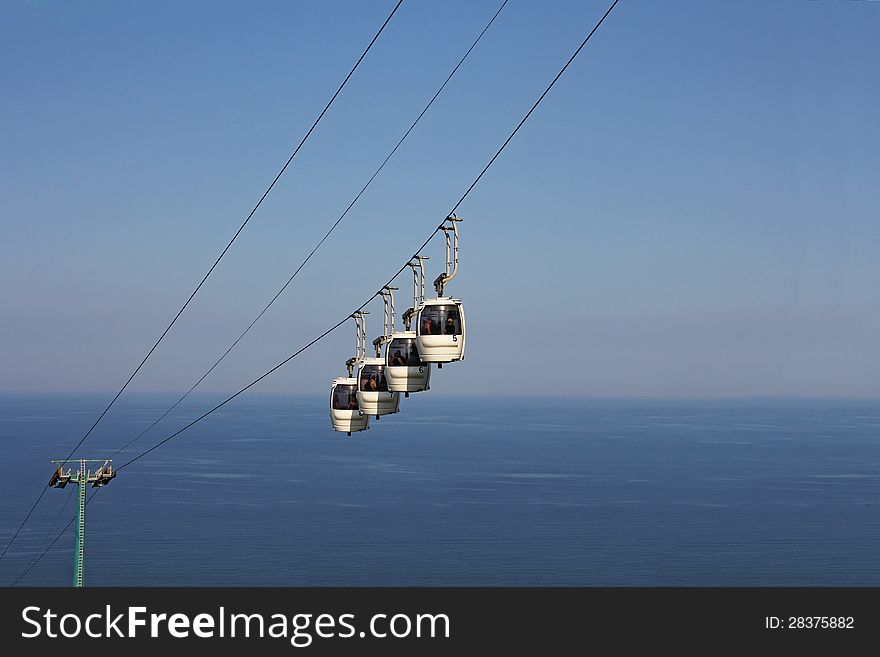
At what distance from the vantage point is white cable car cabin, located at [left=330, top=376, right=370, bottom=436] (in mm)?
30125

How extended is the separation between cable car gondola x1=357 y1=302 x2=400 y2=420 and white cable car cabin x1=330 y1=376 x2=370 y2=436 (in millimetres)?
1630

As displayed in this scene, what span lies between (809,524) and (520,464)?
226 ft

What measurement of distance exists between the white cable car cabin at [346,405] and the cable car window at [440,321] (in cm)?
735

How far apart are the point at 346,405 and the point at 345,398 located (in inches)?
7.7

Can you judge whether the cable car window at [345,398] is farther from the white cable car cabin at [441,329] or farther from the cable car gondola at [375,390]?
the white cable car cabin at [441,329]

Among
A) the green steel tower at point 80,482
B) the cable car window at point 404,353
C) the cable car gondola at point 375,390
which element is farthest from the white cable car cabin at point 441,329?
the green steel tower at point 80,482

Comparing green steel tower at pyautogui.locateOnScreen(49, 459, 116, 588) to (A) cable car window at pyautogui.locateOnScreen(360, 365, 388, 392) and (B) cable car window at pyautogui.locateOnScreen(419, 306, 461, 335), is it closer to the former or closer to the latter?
(A) cable car window at pyautogui.locateOnScreen(360, 365, 388, 392)

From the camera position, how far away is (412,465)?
191875mm

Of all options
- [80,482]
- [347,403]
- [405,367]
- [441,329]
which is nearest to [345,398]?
[347,403]

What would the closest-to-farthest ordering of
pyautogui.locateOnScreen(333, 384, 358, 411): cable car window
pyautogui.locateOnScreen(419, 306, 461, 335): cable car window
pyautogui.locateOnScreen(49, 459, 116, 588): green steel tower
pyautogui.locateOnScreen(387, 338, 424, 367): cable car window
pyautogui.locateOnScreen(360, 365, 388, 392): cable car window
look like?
pyautogui.locateOnScreen(419, 306, 461, 335): cable car window → pyautogui.locateOnScreen(387, 338, 424, 367): cable car window → pyautogui.locateOnScreen(360, 365, 388, 392): cable car window → pyautogui.locateOnScreen(333, 384, 358, 411): cable car window → pyautogui.locateOnScreen(49, 459, 116, 588): green steel tower

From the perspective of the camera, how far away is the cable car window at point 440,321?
22969mm

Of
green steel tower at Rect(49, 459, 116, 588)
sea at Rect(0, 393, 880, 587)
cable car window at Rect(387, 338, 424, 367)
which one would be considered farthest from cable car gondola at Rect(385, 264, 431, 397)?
sea at Rect(0, 393, 880, 587)
